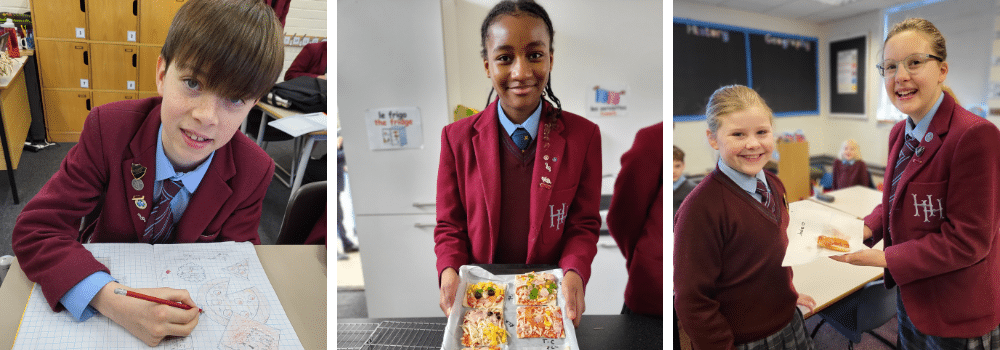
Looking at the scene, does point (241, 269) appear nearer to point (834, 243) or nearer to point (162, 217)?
point (162, 217)

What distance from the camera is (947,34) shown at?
1.12m

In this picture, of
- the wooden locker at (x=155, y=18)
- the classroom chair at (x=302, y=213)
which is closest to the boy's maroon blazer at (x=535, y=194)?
the classroom chair at (x=302, y=213)

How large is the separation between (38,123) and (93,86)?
0.13 m

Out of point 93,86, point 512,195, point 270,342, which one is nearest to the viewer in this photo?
point 270,342

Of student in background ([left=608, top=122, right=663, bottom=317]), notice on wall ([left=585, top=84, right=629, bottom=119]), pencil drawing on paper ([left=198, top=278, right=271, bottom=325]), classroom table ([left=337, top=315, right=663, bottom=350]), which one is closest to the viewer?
pencil drawing on paper ([left=198, top=278, right=271, bottom=325])

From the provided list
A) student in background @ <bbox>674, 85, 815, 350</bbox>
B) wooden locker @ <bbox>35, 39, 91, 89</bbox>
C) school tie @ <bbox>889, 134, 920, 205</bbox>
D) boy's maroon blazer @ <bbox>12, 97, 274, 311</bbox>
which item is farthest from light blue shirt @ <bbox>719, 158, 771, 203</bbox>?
wooden locker @ <bbox>35, 39, 91, 89</bbox>

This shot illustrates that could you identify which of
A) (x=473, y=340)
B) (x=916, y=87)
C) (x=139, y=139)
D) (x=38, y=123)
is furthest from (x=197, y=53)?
(x=916, y=87)

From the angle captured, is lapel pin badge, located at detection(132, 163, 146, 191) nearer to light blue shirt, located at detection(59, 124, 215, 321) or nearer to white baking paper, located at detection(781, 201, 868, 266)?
light blue shirt, located at detection(59, 124, 215, 321)

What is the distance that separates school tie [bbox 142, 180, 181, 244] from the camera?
1157 millimetres

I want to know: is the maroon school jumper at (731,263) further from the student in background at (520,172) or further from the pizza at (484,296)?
the pizza at (484,296)

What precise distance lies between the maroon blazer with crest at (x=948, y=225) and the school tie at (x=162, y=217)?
5.33ft

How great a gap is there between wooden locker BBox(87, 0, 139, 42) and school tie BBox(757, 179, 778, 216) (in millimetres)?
1409

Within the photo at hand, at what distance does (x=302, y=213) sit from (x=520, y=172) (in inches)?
25.0

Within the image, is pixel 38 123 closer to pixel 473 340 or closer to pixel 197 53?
pixel 197 53
